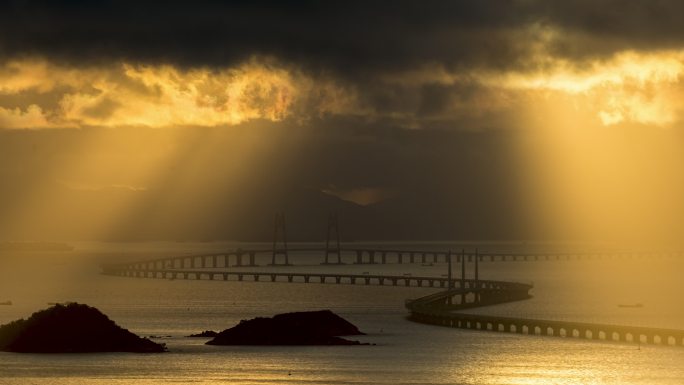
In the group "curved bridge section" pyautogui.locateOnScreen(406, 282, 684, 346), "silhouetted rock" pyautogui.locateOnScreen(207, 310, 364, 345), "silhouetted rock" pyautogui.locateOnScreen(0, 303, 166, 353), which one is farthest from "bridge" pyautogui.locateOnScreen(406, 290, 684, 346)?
"silhouetted rock" pyautogui.locateOnScreen(0, 303, 166, 353)

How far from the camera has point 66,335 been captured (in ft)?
323

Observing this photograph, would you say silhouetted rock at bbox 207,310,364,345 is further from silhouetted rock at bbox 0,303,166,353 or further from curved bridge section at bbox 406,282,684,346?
curved bridge section at bbox 406,282,684,346

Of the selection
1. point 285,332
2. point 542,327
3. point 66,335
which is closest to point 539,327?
point 542,327

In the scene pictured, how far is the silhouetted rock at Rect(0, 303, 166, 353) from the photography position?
9706 centimetres

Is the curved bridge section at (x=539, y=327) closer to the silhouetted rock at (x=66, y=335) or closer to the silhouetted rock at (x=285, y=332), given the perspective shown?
the silhouetted rock at (x=285, y=332)

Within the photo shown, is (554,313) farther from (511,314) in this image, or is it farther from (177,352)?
(177,352)

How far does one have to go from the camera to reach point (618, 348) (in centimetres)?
10894

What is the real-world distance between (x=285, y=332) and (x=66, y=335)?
19.1 m

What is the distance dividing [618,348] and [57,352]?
4295 cm

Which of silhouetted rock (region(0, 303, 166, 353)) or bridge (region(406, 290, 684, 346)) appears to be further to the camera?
bridge (region(406, 290, 684, 346))

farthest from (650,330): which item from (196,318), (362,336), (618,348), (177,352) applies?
(196,318)

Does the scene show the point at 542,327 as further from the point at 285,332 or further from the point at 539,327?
the point at 285,332

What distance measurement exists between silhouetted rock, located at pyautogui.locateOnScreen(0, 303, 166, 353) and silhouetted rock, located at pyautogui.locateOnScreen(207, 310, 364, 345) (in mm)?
9465

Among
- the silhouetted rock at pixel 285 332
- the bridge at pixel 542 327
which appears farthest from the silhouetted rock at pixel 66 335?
the bridge at pixel 542 327
